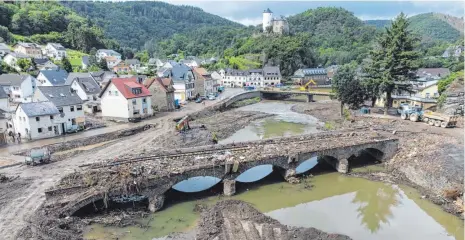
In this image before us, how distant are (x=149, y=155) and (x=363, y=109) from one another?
31340 mm

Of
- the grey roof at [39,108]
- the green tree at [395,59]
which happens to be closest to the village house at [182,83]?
the grey roof at [39,108]

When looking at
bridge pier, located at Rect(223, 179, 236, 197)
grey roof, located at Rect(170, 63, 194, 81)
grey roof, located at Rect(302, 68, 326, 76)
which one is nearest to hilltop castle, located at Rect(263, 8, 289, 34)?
grey roof, located at Rect(302, 68, 326, 76)

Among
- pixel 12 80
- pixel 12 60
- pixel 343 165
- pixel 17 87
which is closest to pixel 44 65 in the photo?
pixel 12 60

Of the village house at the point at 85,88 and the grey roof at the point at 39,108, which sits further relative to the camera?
the village house at the point at 85,88

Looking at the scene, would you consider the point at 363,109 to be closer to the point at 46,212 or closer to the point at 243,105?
the point at 243,105

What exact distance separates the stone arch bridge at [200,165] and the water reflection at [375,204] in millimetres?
3410

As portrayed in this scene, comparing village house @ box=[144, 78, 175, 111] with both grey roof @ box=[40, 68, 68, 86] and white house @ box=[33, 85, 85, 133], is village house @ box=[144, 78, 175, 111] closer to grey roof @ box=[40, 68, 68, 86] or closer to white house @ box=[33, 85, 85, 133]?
white house @ box=[33, 85, 85, 133]

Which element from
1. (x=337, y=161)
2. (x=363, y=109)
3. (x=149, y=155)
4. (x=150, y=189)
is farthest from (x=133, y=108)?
(x=363, y=109)

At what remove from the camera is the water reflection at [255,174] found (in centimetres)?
2712

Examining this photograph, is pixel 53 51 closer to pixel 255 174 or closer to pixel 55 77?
pixel 55 77

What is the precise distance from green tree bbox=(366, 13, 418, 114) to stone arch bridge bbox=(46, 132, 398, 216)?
1251 centimetres

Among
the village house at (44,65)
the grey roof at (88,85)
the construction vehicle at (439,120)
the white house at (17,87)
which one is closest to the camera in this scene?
the construction vehicle at (439,120)

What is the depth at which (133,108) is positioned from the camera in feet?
141

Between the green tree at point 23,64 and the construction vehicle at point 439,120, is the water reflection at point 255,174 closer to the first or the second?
the construction vehicle at point 439,120
